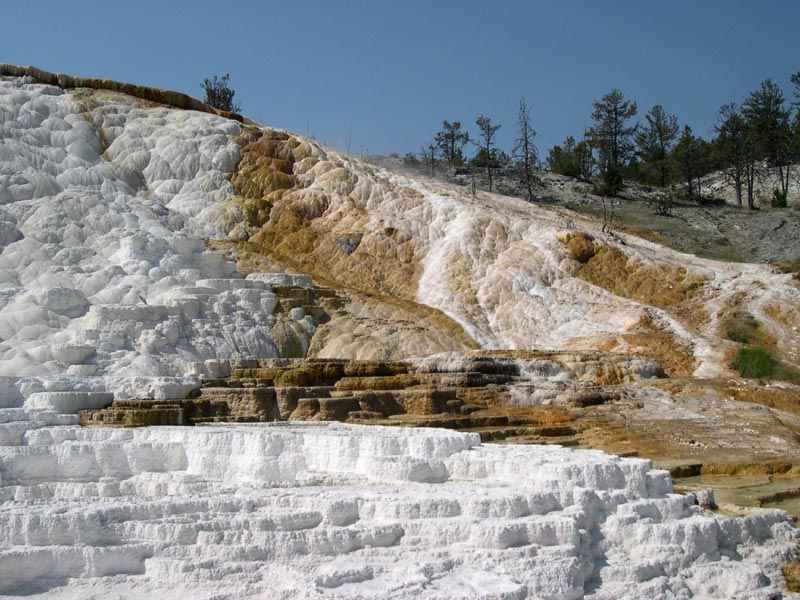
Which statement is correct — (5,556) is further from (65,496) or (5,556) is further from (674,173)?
(674,173)

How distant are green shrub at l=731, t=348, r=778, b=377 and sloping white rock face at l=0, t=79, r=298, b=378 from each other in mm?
9536

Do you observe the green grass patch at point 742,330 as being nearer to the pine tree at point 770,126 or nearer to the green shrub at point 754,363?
the green shrub at point 754,363

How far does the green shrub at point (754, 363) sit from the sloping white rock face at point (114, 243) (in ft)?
31.3

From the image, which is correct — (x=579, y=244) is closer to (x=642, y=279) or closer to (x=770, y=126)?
(x=642, y=279)

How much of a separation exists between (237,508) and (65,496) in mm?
2538

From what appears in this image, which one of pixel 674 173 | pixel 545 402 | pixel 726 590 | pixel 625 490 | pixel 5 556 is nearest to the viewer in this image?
pixel 5 556

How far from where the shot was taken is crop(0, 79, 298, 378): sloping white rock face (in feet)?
62.9

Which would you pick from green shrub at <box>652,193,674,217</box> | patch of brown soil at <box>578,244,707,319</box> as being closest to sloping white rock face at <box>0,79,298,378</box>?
patch of brown soil at <box>578,244,707,319</box>

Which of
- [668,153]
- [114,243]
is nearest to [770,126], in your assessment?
[668,153]

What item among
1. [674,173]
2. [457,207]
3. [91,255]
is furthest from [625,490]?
[674,173]

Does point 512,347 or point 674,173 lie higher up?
point 674,173

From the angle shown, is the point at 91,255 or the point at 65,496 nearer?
the point at 65,496

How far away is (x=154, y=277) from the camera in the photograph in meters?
22.4

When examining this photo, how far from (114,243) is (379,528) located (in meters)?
16.0
